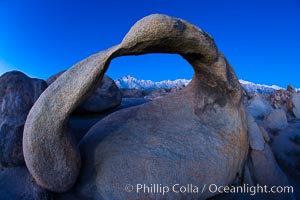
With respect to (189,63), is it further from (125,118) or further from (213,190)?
(213,190)

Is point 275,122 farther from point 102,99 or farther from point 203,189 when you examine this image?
point 102,99

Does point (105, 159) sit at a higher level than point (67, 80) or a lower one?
lower

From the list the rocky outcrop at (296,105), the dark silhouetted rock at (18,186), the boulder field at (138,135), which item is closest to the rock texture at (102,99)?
the boulder field at (138,135)

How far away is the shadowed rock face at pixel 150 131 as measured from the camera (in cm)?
215

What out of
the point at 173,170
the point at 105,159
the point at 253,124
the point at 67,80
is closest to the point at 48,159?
the point at 105,159

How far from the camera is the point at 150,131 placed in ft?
9.68

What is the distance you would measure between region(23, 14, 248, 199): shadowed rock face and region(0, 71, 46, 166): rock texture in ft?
1.42

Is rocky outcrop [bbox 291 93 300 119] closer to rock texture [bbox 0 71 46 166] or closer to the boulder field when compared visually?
the boulder field

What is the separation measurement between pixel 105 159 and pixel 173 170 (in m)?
0.86

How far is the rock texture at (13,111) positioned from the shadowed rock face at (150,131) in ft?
1.42

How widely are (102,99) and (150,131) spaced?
5.44 ft

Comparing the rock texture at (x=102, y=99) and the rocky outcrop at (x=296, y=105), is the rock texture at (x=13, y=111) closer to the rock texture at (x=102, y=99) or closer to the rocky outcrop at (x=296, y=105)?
the rock texture at (x=102, y=99)

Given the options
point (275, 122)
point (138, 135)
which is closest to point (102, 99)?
point (138, 135)

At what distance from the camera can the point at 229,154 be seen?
3.10 metres
